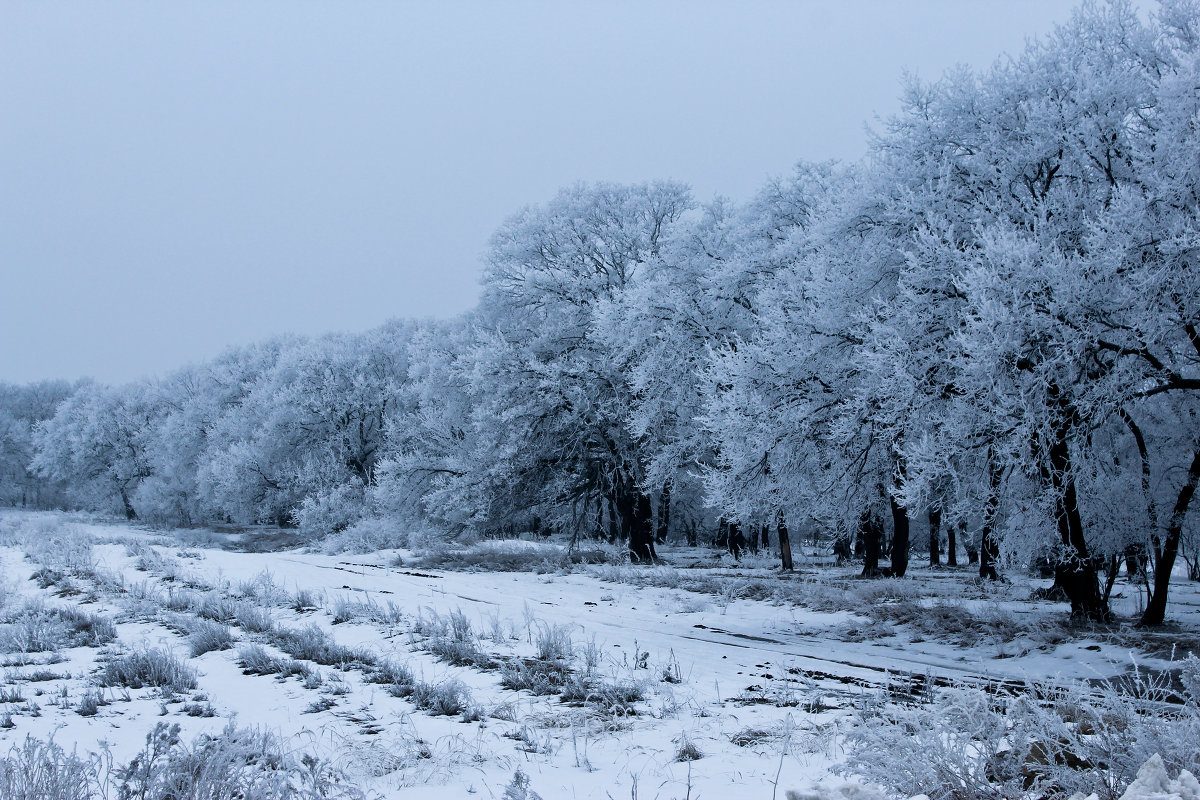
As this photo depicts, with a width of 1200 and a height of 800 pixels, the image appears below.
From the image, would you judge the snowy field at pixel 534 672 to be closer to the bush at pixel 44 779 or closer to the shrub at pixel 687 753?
the shrub at pixel 687 753

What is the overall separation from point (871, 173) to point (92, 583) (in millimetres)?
16206

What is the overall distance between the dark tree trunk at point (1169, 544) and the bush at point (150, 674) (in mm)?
12204

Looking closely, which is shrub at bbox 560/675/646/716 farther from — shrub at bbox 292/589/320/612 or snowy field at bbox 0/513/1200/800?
shrub at bbox 292/589/320/612

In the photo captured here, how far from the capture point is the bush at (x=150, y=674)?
6895mm

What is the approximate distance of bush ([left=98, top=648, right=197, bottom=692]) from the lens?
22.6ft

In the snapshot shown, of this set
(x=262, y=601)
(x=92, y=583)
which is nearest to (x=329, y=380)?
(x=92, y=583)

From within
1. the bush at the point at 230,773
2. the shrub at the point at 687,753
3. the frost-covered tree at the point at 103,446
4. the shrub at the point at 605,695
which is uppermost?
the frost-covered tree at the point at 103,446

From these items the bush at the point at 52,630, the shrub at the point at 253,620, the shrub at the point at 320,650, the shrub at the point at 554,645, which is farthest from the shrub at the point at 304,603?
the shrub at the point at 554,645

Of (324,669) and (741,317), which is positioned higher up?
(741,317)

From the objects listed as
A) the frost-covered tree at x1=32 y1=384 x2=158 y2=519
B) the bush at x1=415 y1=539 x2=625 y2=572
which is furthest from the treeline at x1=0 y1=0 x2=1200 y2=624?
the frost-covered tree at x1=32 y1=384 x2=158 y2=519

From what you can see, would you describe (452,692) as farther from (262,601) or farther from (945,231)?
(945,231)

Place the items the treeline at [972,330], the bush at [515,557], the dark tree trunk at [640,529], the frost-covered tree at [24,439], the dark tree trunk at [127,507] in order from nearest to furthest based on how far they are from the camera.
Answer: the treeline at [972,330] < the bush at [515,557] < the dark tree trunk at [640,529] < the dark tree trunk at [127,507] < the frost-covered tree at [24,439]

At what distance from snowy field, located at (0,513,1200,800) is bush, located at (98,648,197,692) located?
22 millimetres

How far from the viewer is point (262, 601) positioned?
12188 millimetres
